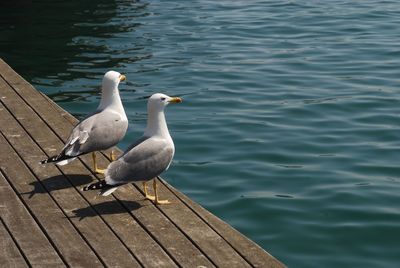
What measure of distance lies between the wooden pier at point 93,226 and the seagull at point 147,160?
0.19 meters

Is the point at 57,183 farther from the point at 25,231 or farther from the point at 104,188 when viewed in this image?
the point at 25,231

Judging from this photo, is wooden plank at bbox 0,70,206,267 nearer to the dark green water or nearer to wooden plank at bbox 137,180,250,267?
wooden plank at bbox 137,180,250,267

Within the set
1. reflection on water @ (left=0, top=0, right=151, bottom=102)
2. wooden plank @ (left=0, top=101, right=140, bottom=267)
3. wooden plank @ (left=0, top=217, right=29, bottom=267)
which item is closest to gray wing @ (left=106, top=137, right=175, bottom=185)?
wooden plank @ (left=0, top=101, right=140, bottom=267)

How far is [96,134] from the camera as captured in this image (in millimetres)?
7051

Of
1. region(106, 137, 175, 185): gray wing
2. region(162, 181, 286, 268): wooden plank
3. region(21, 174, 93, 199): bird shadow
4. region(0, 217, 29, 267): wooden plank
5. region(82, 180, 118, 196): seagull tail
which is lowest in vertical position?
region(162, 181, 286, 268): wooden plank

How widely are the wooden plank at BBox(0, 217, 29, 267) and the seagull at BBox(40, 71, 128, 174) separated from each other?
3.11 ft

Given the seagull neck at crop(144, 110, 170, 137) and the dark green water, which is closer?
the seagull neck at crop(144, 110, 170, 137)

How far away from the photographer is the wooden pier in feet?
18.9

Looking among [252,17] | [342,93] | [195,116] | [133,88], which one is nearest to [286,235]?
[195,116]

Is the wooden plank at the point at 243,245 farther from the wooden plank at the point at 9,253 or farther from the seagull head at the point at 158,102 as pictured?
the wooden plank at the point at 9,253

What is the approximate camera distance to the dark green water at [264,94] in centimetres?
841

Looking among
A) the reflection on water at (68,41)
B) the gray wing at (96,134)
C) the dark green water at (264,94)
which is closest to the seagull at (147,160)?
the gray wing at (96,134)

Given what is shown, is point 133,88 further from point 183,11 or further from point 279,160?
point 183,11

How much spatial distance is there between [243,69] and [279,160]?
4.16 meters
